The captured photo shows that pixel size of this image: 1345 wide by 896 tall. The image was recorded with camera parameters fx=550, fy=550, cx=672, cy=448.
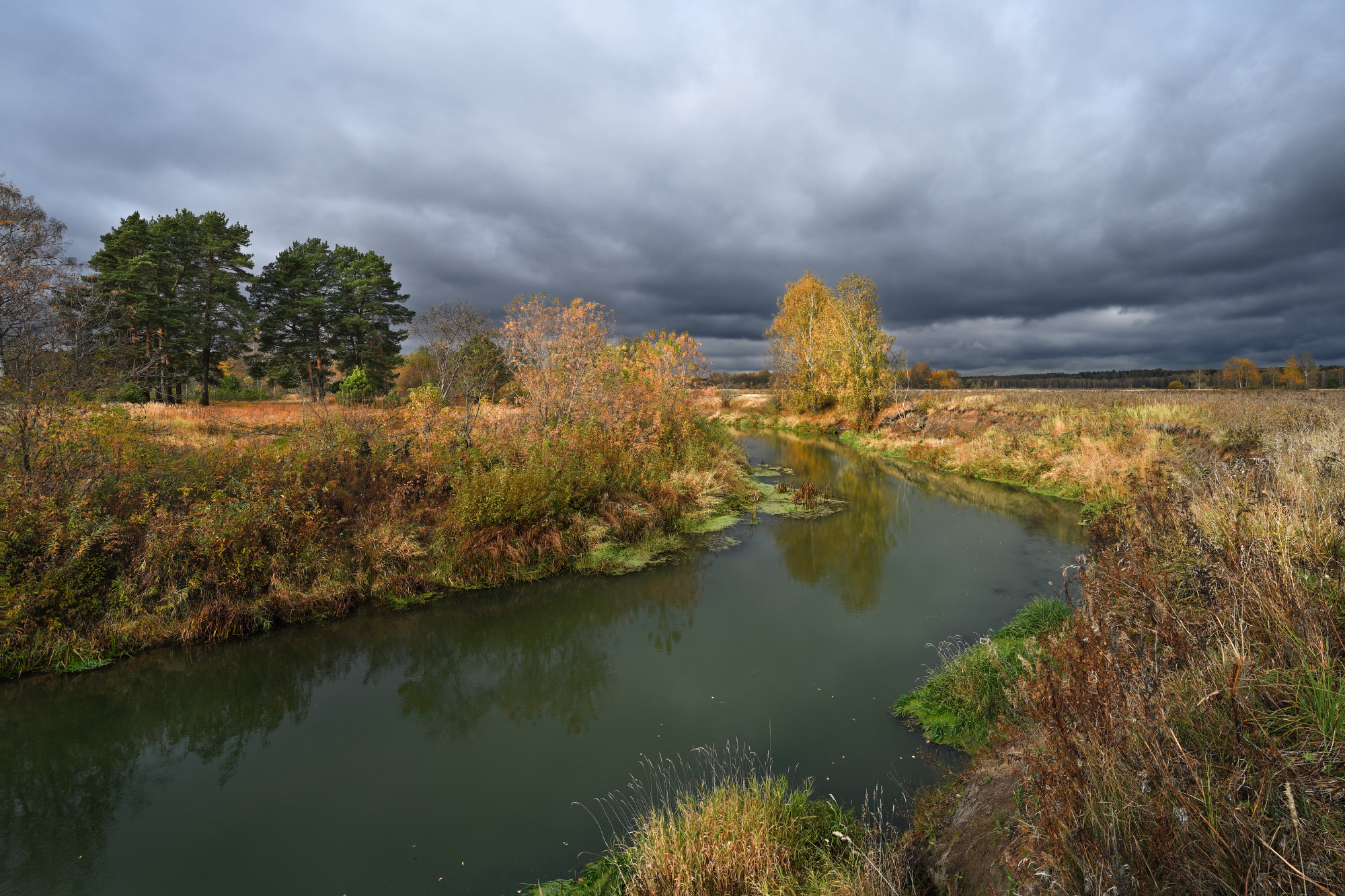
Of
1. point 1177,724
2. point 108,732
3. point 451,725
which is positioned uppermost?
point 1177,724

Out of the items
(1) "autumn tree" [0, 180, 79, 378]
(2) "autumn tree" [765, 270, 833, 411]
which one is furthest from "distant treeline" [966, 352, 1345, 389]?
(1) "autumn tree" [0, 180, 79, 378]

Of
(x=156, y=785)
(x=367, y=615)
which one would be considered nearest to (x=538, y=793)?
(x=156, y=785)

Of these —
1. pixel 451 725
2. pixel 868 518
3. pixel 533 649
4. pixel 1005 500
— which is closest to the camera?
pixel 451 725

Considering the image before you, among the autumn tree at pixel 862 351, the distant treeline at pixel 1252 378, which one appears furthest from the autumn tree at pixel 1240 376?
the autumn tree at pixel 862 351

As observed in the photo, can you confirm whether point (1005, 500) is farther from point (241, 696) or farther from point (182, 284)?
point (182, 284)

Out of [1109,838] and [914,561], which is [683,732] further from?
[914,561]

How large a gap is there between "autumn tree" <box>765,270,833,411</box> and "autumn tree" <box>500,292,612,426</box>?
24.7 metres

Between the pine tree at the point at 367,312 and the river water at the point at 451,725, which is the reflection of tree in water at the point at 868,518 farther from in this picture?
the pine tree at the point at 367,312

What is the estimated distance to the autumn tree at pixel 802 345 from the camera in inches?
1427

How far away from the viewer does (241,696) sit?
6301mm

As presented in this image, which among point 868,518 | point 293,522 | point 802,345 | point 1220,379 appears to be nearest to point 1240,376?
point 1220,379

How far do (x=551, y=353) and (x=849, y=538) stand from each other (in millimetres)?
8219

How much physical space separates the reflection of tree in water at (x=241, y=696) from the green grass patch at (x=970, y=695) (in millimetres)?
3287

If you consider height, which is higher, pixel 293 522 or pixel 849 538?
pixel 293 522
